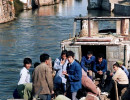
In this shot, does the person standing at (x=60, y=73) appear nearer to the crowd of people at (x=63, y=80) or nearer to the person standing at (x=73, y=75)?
the crowd of people at (x=63, y=80)

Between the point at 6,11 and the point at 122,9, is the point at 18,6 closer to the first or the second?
the point at 6,11

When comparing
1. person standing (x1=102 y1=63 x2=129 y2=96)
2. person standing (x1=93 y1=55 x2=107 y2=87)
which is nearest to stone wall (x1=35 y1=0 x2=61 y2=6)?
person standing (x1=93 y1=55 x2=107 y2=87)

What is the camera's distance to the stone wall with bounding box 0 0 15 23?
198 ft

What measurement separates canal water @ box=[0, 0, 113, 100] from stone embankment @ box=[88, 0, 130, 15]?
47.4ft

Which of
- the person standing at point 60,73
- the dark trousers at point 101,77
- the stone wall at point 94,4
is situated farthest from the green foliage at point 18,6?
the person standing at point 60,73

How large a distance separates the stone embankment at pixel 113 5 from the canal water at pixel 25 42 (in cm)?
1443

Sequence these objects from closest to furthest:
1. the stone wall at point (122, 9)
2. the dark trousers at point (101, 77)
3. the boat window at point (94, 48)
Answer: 1. the dark trousers at point (101, 77)
2. the boat window at point (94, 48)
3. the stone wall at point (122, 9)

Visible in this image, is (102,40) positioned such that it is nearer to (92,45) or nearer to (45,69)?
(92,45)

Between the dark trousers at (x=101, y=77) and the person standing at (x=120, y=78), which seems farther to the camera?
the dark trousers at (x=101, y=77)

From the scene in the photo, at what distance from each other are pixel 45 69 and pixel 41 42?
3260cm

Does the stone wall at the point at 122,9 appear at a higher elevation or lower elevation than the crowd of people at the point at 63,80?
lower

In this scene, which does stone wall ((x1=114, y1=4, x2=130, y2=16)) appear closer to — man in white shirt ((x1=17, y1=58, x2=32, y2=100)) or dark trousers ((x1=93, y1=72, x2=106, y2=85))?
dark trousers ((x1=93, y1=72, x2=106, y2=85))

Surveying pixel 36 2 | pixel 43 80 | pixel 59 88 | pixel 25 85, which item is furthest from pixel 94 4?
pixel 43 80

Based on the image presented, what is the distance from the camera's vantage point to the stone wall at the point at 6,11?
6033 cm
